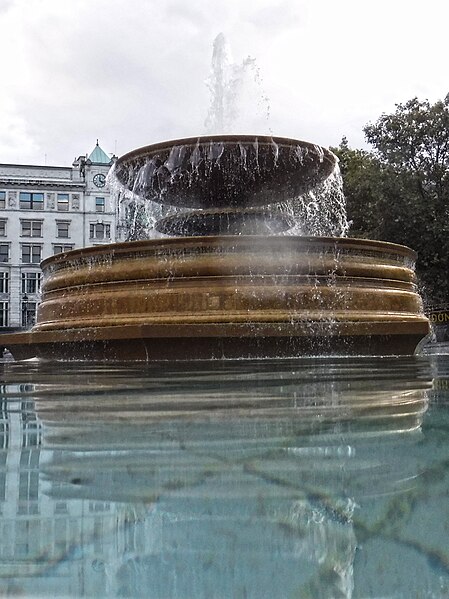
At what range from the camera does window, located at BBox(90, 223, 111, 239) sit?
5209cm

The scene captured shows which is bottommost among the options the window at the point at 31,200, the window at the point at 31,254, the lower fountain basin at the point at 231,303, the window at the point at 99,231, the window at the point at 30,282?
the lower fountain basin at the point at 231,303

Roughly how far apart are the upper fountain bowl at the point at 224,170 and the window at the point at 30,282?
41.2m

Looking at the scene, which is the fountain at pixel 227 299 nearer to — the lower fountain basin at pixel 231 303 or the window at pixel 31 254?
the lower fountain basin at pixel 231 303

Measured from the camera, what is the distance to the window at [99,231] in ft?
171

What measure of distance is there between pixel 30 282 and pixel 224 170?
43.6 m

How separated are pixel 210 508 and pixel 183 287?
5.53 metres

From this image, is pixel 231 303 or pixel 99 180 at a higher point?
pixel 99 180

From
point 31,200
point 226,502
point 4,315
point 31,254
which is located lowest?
point 226,502

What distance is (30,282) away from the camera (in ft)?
164

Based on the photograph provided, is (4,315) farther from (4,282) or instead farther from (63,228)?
(63,228)

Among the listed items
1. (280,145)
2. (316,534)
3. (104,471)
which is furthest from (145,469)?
(280,145)

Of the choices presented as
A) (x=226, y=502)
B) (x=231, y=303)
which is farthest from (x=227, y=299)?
(x=226, y=502)

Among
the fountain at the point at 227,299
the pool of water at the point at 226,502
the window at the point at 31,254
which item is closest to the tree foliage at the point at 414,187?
the fountain at the point at 227,299

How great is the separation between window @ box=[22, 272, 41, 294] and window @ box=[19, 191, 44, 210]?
5360 mm
